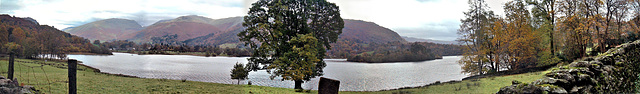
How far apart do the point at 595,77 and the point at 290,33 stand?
1602cm

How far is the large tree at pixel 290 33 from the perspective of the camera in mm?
18266

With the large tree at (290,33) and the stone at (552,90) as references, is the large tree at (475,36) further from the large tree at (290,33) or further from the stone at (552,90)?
the stone at (552,90)

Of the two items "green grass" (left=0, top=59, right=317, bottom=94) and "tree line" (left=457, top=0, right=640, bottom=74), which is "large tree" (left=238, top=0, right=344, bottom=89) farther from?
"tree line" (left=457, top=0, right=640, bottom=74)

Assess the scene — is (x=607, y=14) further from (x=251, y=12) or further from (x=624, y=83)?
(x=251, y=12)

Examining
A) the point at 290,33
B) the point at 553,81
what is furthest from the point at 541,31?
the point at 553,81

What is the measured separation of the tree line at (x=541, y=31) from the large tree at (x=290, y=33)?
14.1 m

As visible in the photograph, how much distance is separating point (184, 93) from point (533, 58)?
26871 mm

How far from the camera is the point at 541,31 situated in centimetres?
2553

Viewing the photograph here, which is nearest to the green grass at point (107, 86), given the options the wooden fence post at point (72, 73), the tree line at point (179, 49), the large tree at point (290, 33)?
the large tree at point (290, 33)

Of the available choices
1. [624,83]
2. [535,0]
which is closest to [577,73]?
[624,83]

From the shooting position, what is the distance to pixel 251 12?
19.4m

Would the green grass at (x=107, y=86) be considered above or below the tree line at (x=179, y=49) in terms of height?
below

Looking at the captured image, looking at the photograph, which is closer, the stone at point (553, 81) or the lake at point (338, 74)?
the stone at point (553, 81)

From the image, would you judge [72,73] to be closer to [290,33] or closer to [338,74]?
[290,33]
